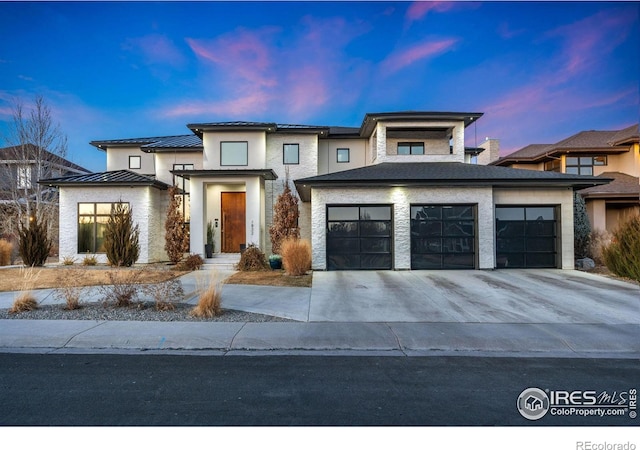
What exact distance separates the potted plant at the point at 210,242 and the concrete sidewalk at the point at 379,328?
22.0 ft

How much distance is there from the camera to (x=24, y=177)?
21.6 meters

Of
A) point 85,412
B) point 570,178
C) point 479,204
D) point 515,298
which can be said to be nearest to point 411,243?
point 479,204

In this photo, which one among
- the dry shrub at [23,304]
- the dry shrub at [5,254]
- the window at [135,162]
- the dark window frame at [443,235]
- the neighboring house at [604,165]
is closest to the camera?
the dry shrub at [23,304]

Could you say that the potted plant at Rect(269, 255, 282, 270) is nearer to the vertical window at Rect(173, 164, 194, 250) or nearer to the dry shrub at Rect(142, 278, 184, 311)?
the vertical window at Rect(173, 164, 194, 250)

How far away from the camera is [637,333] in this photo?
6320mm

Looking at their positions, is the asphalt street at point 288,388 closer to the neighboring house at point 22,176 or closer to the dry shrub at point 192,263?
the dry shrub at point 192,263

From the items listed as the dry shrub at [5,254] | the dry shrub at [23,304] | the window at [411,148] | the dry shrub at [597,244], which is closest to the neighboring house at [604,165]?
the dry shrub at [597,244]

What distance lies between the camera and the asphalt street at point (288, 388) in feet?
11.1

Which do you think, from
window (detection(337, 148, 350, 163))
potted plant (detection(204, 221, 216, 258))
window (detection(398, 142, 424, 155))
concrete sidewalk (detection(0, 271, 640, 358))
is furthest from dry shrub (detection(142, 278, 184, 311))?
window (detection(398, 142, 424, 155))

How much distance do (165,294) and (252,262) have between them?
22.6 feet

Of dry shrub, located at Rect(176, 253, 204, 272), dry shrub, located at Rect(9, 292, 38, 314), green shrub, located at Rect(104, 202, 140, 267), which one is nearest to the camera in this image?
dry shrub, located at Rect(9, 292, 38, 314)

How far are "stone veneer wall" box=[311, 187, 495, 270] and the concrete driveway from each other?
1.16 metres

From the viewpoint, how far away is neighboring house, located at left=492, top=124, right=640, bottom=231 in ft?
64.2

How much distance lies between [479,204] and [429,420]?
41.5 feet
